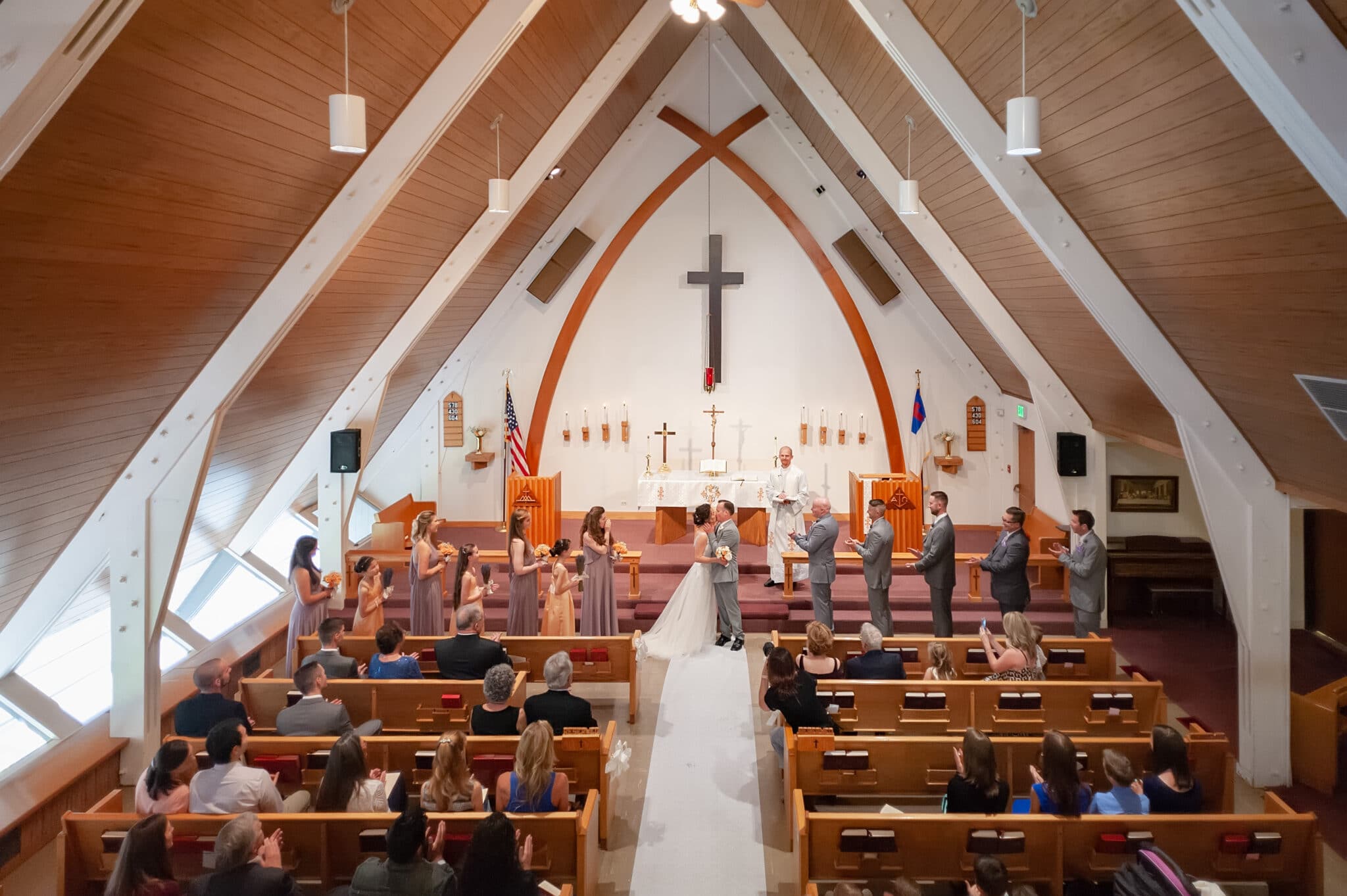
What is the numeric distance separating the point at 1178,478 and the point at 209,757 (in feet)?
31.2

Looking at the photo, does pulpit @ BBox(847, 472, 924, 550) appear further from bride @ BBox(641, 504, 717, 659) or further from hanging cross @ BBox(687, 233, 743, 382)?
hanging cross @ BBox(687, 233, 743, 382)

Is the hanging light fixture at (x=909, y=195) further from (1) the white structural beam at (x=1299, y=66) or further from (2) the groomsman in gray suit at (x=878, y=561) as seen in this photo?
(1) the white structural beam at (x=1299, y=66)

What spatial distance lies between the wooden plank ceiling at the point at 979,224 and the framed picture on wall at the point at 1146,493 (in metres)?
1.55

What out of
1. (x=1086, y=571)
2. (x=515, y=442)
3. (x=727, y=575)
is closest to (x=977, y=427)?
(x=1086, y=571)

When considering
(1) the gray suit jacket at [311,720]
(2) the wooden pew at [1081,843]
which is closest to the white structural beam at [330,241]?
(1) the gray suit jacket at [311,720]

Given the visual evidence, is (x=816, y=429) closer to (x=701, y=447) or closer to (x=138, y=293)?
(x=701, y=447)

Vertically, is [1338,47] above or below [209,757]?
above

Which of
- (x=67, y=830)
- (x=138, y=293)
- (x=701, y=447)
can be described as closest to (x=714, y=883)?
(x=67, y=830)

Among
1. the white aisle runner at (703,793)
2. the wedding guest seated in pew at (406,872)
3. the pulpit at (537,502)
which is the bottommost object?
the white aisle runner at (703,793)

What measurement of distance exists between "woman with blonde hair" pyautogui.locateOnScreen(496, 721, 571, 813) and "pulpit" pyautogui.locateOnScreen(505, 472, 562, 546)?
21.3ft

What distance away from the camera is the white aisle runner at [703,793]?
5215 mm

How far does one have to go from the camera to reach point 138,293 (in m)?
4.75

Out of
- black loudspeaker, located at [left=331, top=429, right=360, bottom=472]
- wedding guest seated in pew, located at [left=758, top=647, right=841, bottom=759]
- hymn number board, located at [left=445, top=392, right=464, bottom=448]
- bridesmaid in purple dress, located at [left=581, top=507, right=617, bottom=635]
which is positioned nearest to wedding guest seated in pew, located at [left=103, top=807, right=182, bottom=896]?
wedding guest seated in pew, located at [left=758, top=647, right=841, bottom=759]

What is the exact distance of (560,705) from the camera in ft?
17.1
